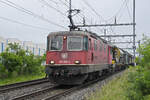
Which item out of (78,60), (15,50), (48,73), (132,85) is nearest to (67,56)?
(78,60)

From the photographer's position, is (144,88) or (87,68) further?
(87,68)

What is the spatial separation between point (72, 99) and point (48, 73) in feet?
10.5

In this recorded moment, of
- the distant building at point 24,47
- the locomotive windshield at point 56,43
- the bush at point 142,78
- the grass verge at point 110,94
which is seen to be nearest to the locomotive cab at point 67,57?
the locomotive windshield at point 56,43

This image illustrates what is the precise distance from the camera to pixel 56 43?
12.3 metres

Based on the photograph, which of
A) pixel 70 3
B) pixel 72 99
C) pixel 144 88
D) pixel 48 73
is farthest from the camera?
pixel 70 3

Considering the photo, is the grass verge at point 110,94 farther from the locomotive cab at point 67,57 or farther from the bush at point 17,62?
the bush at point 17,62

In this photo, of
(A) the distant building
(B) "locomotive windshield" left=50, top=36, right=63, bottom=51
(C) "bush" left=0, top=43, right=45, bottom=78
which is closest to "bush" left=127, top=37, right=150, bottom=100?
(B) "locomotive windshield" left=50, top=36, right=63, bottom=51

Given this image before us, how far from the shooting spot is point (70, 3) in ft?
66.3

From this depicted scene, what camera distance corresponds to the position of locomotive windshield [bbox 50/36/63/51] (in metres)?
12.2

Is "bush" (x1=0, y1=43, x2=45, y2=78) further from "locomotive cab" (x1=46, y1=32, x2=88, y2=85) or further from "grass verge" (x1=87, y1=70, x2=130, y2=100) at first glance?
"grass verge" (x1=87, y1=70, x2=130, y2=100)

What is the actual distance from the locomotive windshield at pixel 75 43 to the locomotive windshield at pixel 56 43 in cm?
49

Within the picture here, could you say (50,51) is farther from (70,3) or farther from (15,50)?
(70,3)

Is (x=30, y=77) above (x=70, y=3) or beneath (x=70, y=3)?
beneath

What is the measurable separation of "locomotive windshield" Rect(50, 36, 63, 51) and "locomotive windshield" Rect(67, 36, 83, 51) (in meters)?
0.49
